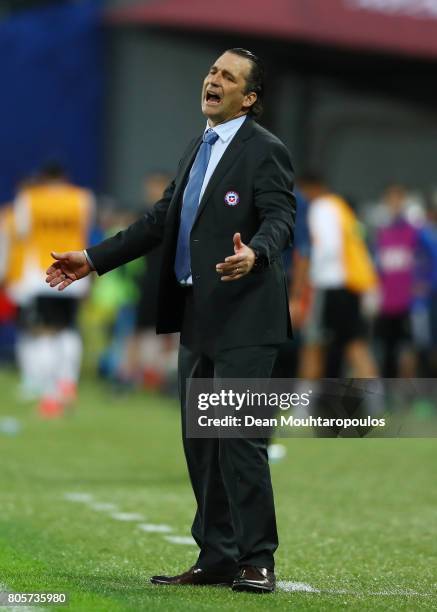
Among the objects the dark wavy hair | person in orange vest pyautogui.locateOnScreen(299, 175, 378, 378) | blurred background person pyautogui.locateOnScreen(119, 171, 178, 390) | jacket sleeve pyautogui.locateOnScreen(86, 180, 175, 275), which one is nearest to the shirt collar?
the dark wavy hair

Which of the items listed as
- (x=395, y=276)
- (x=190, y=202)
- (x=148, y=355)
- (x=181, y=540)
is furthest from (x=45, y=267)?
(x=190, y=202)

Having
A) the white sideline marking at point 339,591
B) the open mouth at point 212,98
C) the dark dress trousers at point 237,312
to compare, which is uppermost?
the open mouth at point 212,98

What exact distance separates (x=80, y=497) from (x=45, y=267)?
5845mm

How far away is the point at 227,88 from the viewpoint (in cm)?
675

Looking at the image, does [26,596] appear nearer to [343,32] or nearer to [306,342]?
[306,342]

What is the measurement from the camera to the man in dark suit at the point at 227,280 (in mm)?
6598

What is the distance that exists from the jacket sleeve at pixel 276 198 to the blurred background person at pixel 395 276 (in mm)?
9994

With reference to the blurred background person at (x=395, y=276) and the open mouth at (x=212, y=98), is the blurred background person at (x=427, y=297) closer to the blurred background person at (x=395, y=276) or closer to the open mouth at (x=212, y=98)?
the blurred background person at (x=395, y=276)

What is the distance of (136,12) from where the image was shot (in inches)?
860

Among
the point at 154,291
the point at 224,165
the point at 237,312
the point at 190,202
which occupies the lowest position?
the point at 237,312

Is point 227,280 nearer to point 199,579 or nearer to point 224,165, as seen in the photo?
point 224,165

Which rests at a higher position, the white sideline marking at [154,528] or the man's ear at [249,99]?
the man's ear at [249,99]

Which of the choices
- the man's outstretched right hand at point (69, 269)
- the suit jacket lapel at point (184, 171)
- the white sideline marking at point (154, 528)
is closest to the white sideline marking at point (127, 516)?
the white sideline marking at point (154, 528)

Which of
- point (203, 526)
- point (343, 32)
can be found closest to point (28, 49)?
point (343, 32)
